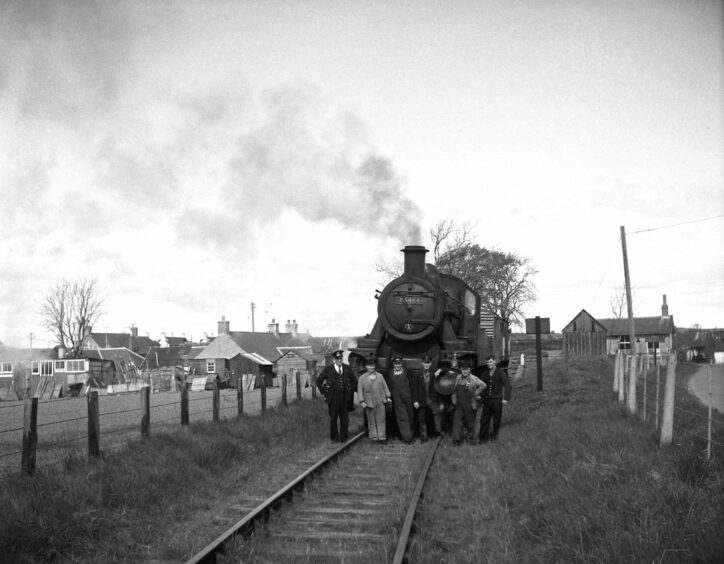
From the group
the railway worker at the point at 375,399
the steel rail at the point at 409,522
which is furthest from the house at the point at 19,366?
the steel rail at the point at 409,522

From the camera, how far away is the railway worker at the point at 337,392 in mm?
12789

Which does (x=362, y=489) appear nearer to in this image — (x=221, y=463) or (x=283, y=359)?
(x=221, y=463)

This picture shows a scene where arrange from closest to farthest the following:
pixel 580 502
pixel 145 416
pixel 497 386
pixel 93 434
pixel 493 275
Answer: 1. pixel 580 502
2. pixel 93 434
3. pixel 145 416
4. pixel 497 386
5. pixel 493 275

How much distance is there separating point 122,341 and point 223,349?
51791 mm

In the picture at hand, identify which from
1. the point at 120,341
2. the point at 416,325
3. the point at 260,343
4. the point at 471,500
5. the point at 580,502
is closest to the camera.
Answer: the point at 580,502

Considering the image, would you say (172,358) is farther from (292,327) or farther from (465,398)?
(465,398)

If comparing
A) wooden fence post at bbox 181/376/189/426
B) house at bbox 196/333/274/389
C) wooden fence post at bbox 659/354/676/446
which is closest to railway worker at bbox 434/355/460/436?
wooden fence post at bbox 659/354/676/446

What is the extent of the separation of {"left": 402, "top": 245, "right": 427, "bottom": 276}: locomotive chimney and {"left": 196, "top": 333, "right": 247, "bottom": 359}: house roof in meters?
49.5

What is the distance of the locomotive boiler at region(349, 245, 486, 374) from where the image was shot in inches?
543

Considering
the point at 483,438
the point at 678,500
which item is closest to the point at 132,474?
the point at 678,500

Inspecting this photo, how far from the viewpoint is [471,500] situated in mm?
7910

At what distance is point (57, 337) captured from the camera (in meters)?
62.6

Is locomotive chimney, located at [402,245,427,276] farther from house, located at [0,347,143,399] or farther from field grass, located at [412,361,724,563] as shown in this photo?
house, located at [0,347,143,399]

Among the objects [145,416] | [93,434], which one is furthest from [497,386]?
[93,434]
